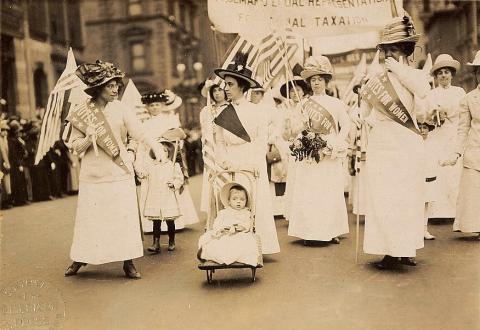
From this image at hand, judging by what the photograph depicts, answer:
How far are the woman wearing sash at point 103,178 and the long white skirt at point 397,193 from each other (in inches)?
90.4

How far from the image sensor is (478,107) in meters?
7.16

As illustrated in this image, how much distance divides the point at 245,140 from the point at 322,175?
149 cm

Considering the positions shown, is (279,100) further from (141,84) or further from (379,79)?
(141,84)

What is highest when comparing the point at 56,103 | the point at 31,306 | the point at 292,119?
the point at 56,103

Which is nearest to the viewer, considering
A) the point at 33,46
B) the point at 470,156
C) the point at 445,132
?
the point at 470,156

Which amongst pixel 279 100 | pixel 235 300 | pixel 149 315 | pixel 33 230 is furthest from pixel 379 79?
pixel 33 230

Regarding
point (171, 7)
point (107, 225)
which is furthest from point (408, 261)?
point (171, 7)

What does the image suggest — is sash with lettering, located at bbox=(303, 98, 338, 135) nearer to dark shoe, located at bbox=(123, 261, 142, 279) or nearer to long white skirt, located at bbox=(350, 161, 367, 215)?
long white skirt, located at bbox=(350, 161, 367, 215)

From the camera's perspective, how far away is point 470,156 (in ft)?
23.9

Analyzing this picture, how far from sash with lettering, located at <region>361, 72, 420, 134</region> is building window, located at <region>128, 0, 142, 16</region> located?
35149mm

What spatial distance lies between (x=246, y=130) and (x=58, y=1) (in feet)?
77.1

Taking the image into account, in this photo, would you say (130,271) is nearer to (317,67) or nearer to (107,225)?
(107,225)

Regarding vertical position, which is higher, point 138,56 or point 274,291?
point 138,56

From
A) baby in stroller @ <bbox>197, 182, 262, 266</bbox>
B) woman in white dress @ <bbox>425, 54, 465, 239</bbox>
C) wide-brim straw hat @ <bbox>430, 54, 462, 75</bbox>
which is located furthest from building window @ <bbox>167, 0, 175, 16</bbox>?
baby in stroller @ <bbox>197, 182, 262, 266</bbox>
